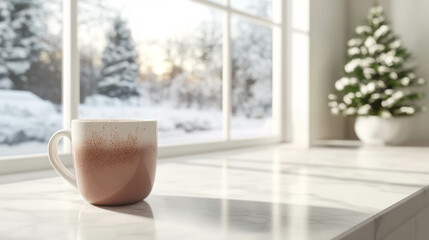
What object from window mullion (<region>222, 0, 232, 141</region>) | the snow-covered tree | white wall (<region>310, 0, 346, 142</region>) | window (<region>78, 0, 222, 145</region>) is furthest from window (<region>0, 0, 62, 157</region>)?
white wall (<region>310, 0, 346, 142</region>)

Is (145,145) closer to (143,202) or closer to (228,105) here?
(143,202)

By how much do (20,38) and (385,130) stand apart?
5.86ft

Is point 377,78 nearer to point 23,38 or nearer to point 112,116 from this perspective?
point 112,116

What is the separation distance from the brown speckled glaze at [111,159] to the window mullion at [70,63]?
0.56 metres

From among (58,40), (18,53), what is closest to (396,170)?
(58,40)

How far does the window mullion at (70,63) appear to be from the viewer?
3.84ft

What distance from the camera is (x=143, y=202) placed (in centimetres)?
70

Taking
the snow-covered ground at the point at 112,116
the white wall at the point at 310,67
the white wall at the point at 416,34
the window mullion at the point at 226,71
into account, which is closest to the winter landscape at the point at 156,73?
the snow-covered ground at the point at 112,116

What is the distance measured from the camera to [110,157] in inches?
24.6

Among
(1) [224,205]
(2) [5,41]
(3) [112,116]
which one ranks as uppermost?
(2) [5,41]

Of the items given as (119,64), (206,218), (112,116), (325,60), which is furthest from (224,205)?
(325,60)

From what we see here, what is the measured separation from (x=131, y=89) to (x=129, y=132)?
4.97 ft

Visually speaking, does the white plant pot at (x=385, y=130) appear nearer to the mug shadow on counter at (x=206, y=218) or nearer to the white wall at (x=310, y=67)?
the white wall at (x=310, y=67)

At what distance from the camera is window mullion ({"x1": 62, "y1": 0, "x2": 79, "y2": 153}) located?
1171mm
